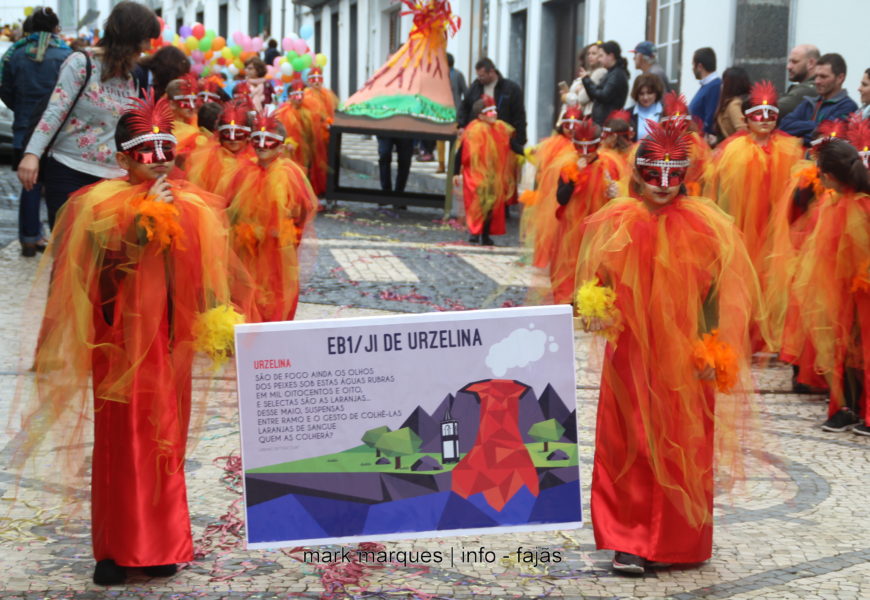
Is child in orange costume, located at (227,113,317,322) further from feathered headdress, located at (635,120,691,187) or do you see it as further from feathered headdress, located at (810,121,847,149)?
feathered headdress, located at (810,121,847,149)

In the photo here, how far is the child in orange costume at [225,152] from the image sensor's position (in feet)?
24.3

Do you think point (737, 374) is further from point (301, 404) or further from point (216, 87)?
point (216, 87)

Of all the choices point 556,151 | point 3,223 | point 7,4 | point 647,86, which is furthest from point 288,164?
point 7,4

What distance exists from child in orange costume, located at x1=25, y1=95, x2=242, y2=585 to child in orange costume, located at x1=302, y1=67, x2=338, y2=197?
39.7 feet

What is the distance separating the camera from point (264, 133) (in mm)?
7113

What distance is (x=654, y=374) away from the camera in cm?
456

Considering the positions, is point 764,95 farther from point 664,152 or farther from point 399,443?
point 399,443

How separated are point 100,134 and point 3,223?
7.59 metres

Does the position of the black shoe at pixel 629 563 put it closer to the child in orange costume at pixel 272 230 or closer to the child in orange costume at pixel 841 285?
the child in orange costume at pixel 841 285

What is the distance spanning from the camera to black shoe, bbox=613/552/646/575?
454cm

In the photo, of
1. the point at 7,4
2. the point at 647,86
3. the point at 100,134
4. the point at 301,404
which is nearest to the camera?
→ the point at 301,404

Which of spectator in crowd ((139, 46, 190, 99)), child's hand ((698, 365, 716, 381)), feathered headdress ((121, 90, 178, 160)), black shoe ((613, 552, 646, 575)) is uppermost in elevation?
spectator in crowd ((139, 46, 190, 99))

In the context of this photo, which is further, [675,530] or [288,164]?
[288,164]

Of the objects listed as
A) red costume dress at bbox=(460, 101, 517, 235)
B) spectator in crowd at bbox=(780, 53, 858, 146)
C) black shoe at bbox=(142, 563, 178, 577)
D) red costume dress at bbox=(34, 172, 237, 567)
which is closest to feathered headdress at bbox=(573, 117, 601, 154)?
spectator in crowd at bbox=(780, 53, 858, 146)
